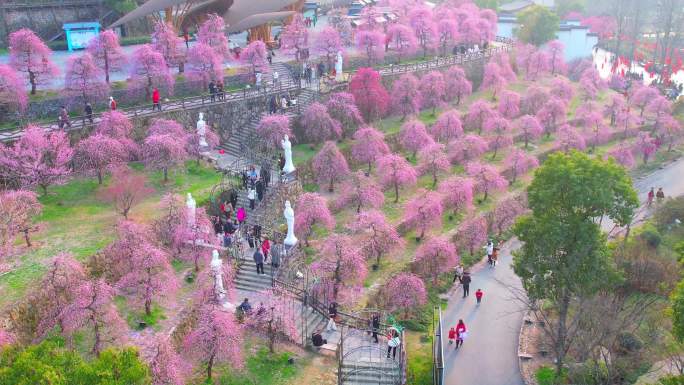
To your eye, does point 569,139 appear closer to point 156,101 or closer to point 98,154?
point 156,101

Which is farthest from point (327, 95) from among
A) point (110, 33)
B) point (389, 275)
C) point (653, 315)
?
point (653, 315)

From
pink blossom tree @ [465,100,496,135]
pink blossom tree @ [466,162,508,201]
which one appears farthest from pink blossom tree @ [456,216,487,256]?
pink blossom tree @ [465,100,496,135]

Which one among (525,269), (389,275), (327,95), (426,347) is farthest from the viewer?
(327,95)

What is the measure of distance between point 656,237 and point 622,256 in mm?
3404

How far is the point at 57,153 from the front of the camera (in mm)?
31938

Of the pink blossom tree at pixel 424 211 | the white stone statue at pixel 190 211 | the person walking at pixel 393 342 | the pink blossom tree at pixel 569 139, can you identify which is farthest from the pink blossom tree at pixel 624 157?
the white stone statue at pixel 190 211

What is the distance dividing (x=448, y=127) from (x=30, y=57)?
85.2ft

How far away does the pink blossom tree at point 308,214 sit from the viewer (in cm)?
3084

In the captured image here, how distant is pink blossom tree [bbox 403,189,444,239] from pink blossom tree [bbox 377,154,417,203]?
8.78 ft

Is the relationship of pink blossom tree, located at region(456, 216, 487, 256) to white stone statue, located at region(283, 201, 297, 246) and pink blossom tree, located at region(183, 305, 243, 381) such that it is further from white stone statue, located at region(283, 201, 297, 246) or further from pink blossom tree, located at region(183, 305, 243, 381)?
pink blossom tree, located at region(183, 305, 243, 381)

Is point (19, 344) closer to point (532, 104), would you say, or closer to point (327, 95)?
point (327, 95)

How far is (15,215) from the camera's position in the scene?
26.2 meters

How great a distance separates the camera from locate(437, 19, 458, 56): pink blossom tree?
55.4 meters

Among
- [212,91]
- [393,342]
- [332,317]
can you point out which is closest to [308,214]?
[332,317]
